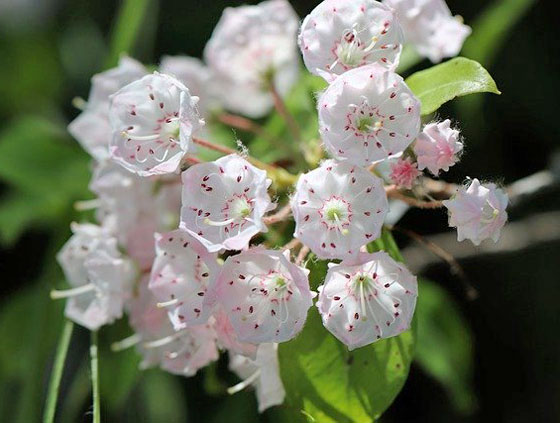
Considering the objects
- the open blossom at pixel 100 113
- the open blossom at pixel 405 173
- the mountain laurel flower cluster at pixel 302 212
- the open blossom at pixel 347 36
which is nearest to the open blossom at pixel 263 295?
the mountain laurel flower cluster at pixel 302 212

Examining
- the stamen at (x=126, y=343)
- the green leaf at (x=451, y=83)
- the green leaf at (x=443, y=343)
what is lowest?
the green leaf at (x=443, y=343)

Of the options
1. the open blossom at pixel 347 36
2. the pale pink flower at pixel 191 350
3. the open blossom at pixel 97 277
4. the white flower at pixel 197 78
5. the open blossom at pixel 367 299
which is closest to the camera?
the open blossom at pixel 367 299

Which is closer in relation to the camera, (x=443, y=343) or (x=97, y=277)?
(x=97, y=277)

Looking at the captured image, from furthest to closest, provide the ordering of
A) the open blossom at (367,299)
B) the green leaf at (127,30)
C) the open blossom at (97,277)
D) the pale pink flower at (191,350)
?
1. the green leaf at (127,30)
2. the open blossom at (97,277)
3. the pale pink flower at (191,350)
4. the open blossom at (367,299)

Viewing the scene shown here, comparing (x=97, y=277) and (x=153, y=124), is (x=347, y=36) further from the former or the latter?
(x=97, y=277)

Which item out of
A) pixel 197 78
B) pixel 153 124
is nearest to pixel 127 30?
pixel 197 78

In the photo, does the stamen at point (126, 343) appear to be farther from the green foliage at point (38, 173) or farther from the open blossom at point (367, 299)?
the open blossom at point (367, 299)

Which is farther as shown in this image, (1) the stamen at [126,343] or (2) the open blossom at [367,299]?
(1) the stamen at [126,343]
